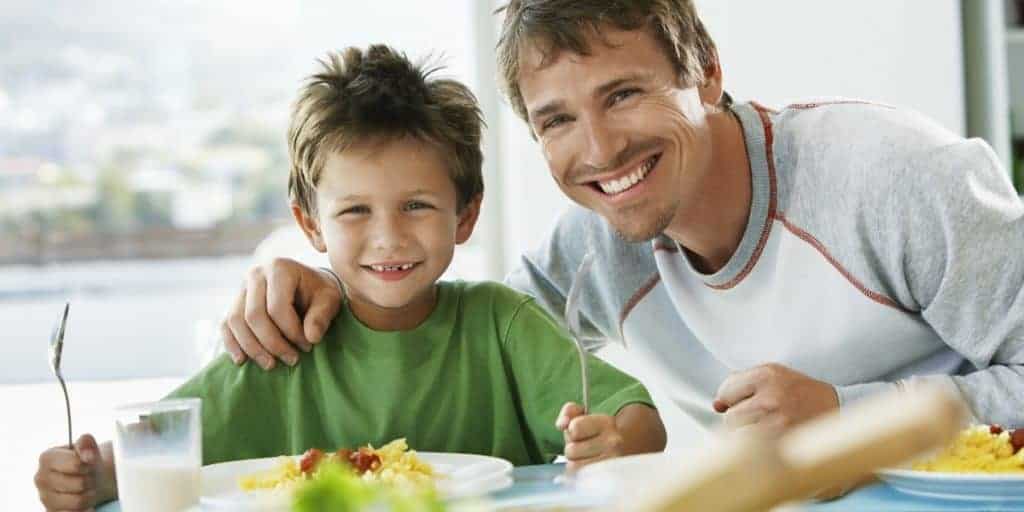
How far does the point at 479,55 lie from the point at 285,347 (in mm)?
2236

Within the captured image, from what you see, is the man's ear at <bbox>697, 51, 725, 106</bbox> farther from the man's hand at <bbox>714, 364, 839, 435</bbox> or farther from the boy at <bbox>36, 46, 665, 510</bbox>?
the man's hand at <bbox>714, 364, 839, 435</bbox>

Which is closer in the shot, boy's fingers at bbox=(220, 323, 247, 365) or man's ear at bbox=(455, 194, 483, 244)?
boy's fingers at bbox=(220, 323, 247, 365)

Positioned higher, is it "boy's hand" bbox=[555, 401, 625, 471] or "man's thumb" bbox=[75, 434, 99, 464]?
"man's thumb" bbox=[75, 434, 99, 464]

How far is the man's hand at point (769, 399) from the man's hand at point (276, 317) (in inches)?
20.8

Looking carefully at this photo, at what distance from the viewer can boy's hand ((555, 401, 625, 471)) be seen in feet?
4.37

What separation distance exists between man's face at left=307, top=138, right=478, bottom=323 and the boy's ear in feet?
0.30

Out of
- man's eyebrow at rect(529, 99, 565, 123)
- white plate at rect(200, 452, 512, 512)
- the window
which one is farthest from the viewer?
the window

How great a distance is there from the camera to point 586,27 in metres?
1.64

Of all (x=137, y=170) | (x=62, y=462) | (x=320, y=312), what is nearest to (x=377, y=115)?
(x=320, y=312)

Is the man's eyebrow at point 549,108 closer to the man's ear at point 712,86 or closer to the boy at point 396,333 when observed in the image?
the boy at point 396,333

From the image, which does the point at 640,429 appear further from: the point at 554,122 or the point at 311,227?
the point at 311,227

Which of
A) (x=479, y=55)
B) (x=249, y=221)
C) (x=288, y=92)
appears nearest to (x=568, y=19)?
(x=479, y=55)

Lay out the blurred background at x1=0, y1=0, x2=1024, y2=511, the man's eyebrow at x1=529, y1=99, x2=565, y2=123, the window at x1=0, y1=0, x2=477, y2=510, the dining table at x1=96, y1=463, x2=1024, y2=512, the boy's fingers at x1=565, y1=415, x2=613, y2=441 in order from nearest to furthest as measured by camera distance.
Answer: the dining table at x1=96, y1=463, x2=1024, y2=512, the boy's fingers at x1=565, y1=415, x2=613, y2=441, the man's eyebrow at x1=529, y1=99, x2=565, y2=123, the blurred background at x1=0, y1=0, x2=1024, y2=511, the window at x1=0, y1=0, x2=477, y2=510

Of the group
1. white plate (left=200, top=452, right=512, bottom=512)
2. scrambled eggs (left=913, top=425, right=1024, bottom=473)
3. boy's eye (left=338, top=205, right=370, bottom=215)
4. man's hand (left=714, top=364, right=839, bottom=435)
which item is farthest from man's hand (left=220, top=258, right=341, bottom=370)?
scrambled eggs (left=913, top=425, right=1024, bottom=473)
